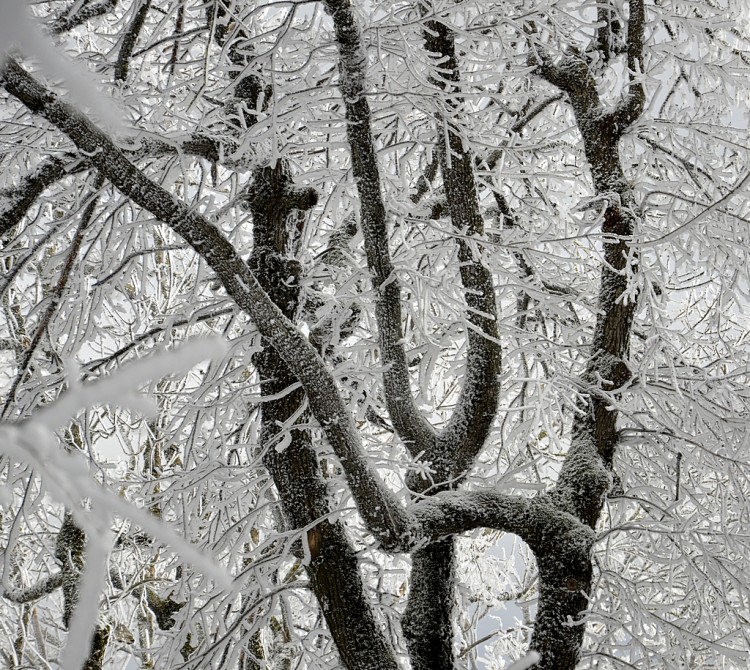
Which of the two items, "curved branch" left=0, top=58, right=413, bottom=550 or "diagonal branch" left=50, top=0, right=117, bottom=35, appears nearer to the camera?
"curved branch" left=0, top=58, right=413, bottom=550

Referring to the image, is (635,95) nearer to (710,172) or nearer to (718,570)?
(710,172)

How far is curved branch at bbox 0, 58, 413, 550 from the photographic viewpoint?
6.95ft

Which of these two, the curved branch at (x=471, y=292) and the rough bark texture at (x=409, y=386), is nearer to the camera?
the rough bark texture at (x=409, y=386)

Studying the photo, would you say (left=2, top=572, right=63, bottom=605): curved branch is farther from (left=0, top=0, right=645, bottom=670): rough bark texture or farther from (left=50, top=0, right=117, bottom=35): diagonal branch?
(left=50, top=0, right=117, bottom=35): diagonal branch

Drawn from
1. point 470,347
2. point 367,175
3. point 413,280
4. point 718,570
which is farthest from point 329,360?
point 718,570

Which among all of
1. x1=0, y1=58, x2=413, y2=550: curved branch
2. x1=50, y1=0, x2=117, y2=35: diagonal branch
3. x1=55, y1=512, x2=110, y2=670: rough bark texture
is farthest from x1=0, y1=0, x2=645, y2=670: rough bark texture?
x1=55, y1=512, x2=110, y2=670: rough bark texture

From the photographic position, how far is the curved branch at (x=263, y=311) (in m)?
2.12

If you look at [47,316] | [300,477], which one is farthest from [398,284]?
[47,316]

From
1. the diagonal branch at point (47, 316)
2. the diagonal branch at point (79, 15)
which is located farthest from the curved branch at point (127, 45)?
the diagonal branch at point (47, 316)

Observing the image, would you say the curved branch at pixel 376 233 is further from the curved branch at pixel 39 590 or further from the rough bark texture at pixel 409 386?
the curved branch at pixel 39 590

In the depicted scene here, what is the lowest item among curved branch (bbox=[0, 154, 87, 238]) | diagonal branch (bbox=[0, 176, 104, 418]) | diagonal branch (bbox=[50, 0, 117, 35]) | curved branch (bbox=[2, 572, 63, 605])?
curved branch (bbox=[2, 572, 63, 605])

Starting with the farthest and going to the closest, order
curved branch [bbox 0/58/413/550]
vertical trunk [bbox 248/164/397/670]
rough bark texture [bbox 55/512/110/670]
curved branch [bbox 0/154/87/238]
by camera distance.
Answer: rough bark texture [bbox 55/512/110/670]
vertical trunk [bbox 248/164/397/670]
curved branch [bbox 0/154/87/238]
curved branch [bbox 0/58/413/550]

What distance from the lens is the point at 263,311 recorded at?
2.29 meters

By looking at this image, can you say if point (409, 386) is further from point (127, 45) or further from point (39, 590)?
point (39, 590)
